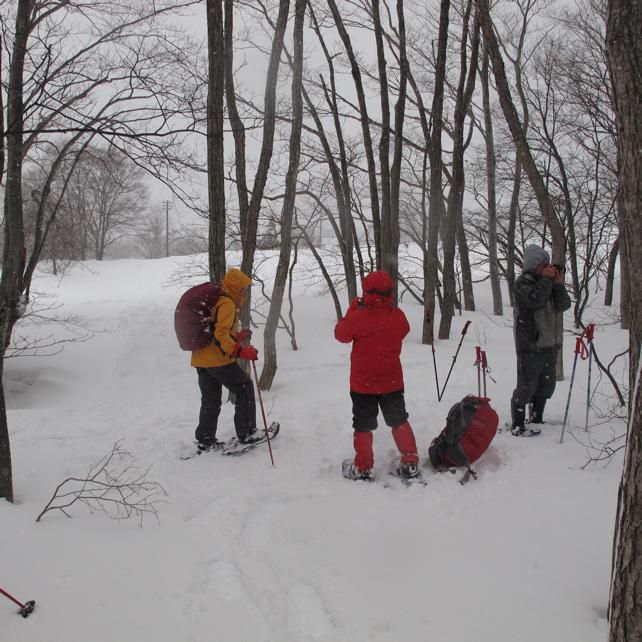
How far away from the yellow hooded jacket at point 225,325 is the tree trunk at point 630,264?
10.5 feet

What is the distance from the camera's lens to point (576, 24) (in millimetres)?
13445

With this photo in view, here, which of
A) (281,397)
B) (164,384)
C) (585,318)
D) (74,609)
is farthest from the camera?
(585,318)

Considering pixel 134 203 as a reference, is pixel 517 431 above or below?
below

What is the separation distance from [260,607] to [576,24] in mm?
16218

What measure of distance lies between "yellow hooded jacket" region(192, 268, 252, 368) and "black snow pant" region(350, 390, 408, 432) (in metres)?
1.27

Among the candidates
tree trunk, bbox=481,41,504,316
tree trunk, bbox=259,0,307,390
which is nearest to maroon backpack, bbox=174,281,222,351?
tree trunk, bbox=259,0,307,390

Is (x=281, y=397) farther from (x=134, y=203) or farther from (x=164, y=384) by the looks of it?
(x=134, y=203)

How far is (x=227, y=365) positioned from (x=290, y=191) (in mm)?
3726

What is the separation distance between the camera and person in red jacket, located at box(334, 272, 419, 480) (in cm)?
427

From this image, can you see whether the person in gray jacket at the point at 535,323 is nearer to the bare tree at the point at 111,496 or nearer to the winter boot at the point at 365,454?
the winter boot at the point at 365,454

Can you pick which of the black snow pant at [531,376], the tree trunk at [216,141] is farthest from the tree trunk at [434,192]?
the tree trunk at [216,141]

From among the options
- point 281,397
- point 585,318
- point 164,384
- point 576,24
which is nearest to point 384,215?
point 281,397

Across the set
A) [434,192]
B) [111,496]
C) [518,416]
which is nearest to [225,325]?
[111,496]

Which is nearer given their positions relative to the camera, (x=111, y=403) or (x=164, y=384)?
(x=111, y=403)
